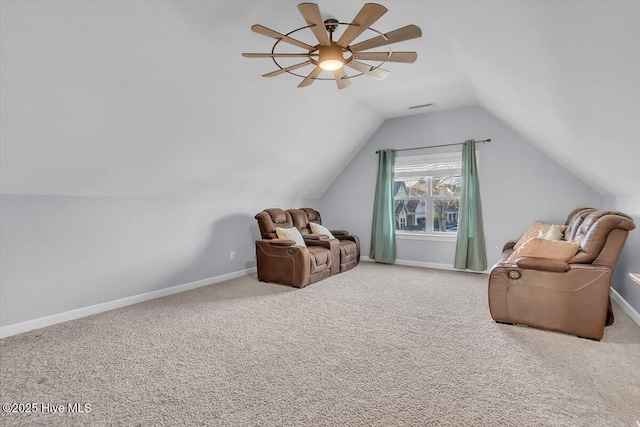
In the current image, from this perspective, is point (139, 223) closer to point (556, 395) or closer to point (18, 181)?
point (18, 181)

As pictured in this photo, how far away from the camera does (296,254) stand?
4.10 meters

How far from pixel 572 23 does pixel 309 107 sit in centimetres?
296

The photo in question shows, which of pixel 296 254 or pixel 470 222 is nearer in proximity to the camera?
pixel 296 254

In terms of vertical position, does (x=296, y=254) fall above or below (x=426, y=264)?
above

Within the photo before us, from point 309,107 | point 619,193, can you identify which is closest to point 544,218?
point 619,193

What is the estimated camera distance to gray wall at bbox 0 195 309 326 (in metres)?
2.73

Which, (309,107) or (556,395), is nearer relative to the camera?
(556,395)

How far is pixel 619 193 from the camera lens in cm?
354

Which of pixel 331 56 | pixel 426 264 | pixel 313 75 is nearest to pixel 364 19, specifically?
pixel 331 56

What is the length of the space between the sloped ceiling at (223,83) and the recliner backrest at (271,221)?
0.82 meters

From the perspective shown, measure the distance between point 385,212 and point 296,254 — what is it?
231cm

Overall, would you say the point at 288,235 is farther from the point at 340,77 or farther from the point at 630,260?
the point at 630,260

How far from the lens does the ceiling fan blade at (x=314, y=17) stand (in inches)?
70.2

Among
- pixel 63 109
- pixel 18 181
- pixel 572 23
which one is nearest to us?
pixel 572 23
